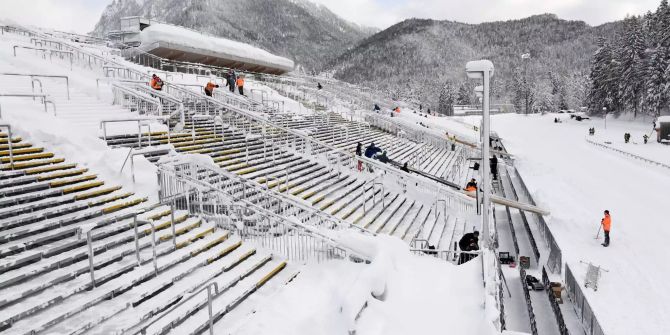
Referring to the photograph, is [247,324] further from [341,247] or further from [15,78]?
[15,78]

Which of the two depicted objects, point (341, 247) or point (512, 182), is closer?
point (341, 247)

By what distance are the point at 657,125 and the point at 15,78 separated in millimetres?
52679

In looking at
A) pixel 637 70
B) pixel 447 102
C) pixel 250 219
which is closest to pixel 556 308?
pixel 250 219

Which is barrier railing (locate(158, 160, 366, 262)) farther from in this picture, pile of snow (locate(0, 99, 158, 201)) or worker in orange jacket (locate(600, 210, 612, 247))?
worker in orange jacket (locate(600, 210, 612, 247))

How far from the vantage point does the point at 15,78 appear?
18375 millimetres

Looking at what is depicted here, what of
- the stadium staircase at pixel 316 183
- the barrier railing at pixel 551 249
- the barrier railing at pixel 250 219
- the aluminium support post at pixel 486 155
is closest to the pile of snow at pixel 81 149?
the barrier railing at pixel 250 219

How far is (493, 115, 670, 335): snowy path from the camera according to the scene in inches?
498

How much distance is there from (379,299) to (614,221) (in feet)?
53.2

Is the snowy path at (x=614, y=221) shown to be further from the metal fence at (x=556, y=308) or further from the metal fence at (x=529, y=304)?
the metal fence at (x=529, y=304)

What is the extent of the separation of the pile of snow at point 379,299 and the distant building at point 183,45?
29309 mm

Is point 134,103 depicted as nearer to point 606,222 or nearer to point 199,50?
point 606,222

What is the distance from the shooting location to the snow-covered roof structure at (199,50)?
34.6 meters

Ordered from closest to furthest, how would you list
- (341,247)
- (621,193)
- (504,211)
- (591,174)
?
(341,247)
(504,211)
(621,193)
(591,174)

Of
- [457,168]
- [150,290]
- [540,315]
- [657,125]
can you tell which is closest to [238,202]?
[150,290]
